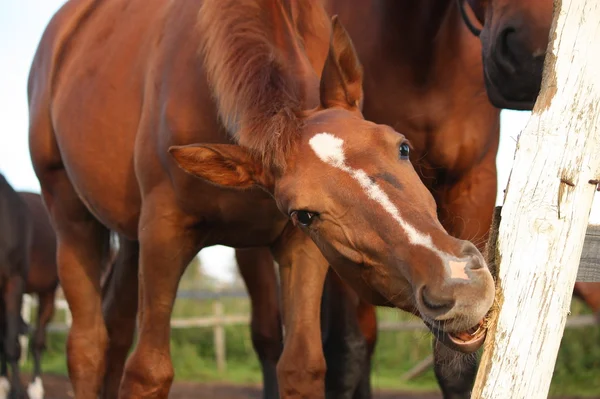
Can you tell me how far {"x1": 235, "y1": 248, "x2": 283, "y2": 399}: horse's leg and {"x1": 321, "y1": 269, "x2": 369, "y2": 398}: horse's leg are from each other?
1.73ft

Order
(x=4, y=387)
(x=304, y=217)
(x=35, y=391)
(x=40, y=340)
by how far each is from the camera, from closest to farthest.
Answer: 1. (x=304, y=217)
2. (x=35, y=391)
3. (x=4, y=387)
4. (x=40, y=340)

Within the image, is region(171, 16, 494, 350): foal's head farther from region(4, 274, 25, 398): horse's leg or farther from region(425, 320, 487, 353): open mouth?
region(4, 274, 25, 398): horse's leg

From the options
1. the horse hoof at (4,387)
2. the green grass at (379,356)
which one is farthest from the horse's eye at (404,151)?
the horse hoof at (4,387)

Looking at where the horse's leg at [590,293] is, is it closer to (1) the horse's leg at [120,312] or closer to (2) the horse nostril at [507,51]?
(1) the horse's leg at [120,312]

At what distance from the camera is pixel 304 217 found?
2.98 meters

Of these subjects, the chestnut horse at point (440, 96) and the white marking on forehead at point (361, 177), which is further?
the chestnut horse at point (440, 96)

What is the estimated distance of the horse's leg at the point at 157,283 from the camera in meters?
4.06

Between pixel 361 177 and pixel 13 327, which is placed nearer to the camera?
pixel 361 177

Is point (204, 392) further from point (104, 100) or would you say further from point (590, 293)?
point (104, 100)

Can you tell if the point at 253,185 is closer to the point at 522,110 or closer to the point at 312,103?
the point at 312,103

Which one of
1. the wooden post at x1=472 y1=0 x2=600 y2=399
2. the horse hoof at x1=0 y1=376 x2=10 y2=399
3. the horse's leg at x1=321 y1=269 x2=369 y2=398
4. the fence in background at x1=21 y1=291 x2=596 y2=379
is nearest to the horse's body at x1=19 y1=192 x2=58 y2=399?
the fence in background at x1=21 y1=291 x2=596 y2=379

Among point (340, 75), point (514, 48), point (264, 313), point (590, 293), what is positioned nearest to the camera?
point (340, 75)

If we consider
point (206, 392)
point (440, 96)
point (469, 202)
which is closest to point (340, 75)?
point (440, 96)

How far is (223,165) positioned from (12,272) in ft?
24.3
